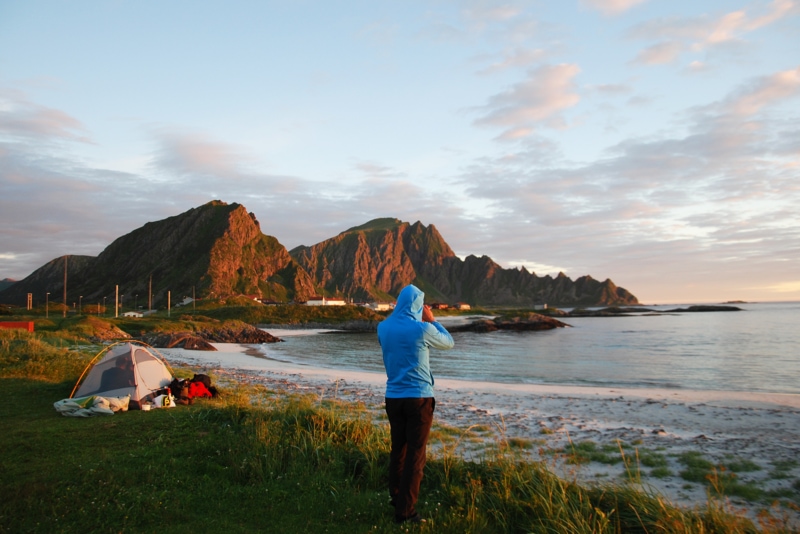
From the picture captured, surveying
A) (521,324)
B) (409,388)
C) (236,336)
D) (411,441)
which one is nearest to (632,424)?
(411,441)

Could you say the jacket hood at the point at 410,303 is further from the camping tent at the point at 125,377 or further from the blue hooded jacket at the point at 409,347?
the camping tent at the point at 125,377

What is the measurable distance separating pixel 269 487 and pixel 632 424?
11137 millimetres

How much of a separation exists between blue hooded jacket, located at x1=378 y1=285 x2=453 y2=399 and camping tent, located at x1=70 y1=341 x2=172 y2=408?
33.3 ft

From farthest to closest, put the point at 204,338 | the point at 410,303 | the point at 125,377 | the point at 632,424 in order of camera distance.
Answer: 1. the point at 204,338
2. the point at 125,377
3. the point at 632,424
4. the point at 410,303

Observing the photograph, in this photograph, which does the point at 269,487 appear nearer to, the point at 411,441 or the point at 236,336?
the point at 411,441

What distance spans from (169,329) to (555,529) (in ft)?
194

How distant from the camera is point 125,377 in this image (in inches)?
560

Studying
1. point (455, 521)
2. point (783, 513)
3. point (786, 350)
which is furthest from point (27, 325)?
point (786, 350)

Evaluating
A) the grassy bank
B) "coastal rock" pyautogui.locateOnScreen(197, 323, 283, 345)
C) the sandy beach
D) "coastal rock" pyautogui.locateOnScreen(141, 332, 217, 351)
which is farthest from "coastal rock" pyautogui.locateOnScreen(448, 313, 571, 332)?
the grassy bank

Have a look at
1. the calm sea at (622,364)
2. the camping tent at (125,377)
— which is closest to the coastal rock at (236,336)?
the calm sea at (622,364)

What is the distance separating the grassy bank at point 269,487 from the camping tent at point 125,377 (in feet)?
10.8

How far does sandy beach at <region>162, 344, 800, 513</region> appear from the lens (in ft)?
30.1

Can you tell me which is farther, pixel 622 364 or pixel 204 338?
pixel 204 338

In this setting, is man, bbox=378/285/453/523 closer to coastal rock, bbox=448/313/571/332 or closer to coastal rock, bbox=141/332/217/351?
coastal rock, bbox=141/332/217/351
